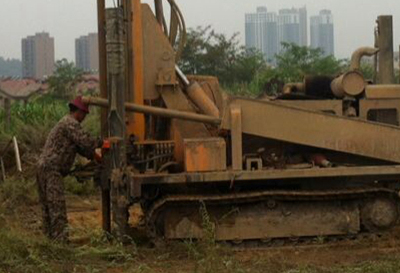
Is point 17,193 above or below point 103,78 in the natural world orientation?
below

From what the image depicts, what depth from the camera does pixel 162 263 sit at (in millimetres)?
8555

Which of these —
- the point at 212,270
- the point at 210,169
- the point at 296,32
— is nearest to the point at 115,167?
the point at 210,169

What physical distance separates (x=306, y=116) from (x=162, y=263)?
217cm

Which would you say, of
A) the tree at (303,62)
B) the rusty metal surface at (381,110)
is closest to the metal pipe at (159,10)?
the rusty metal surface at (381,110)

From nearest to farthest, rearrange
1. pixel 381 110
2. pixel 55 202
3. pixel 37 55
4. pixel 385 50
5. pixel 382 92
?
pixel 55 202, pixel 382 92, pixel 381 110, pixel 385 50, pixel 37 55

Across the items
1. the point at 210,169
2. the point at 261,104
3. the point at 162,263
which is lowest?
the point at 162,263

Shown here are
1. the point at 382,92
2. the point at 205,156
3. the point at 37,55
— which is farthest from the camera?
the point at 37,55

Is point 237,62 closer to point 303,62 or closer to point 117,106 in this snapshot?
point 303,62

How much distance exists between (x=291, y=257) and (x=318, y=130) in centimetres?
138

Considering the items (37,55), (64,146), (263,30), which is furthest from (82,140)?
(37,55)

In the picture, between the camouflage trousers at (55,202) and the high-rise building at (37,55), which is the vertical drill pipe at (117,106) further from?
the high-rise building at (37,55)

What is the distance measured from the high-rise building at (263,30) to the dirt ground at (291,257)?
5201 cm

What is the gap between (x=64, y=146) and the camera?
31.3ft

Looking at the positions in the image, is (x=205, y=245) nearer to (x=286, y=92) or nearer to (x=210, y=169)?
(x=210, y=169)
